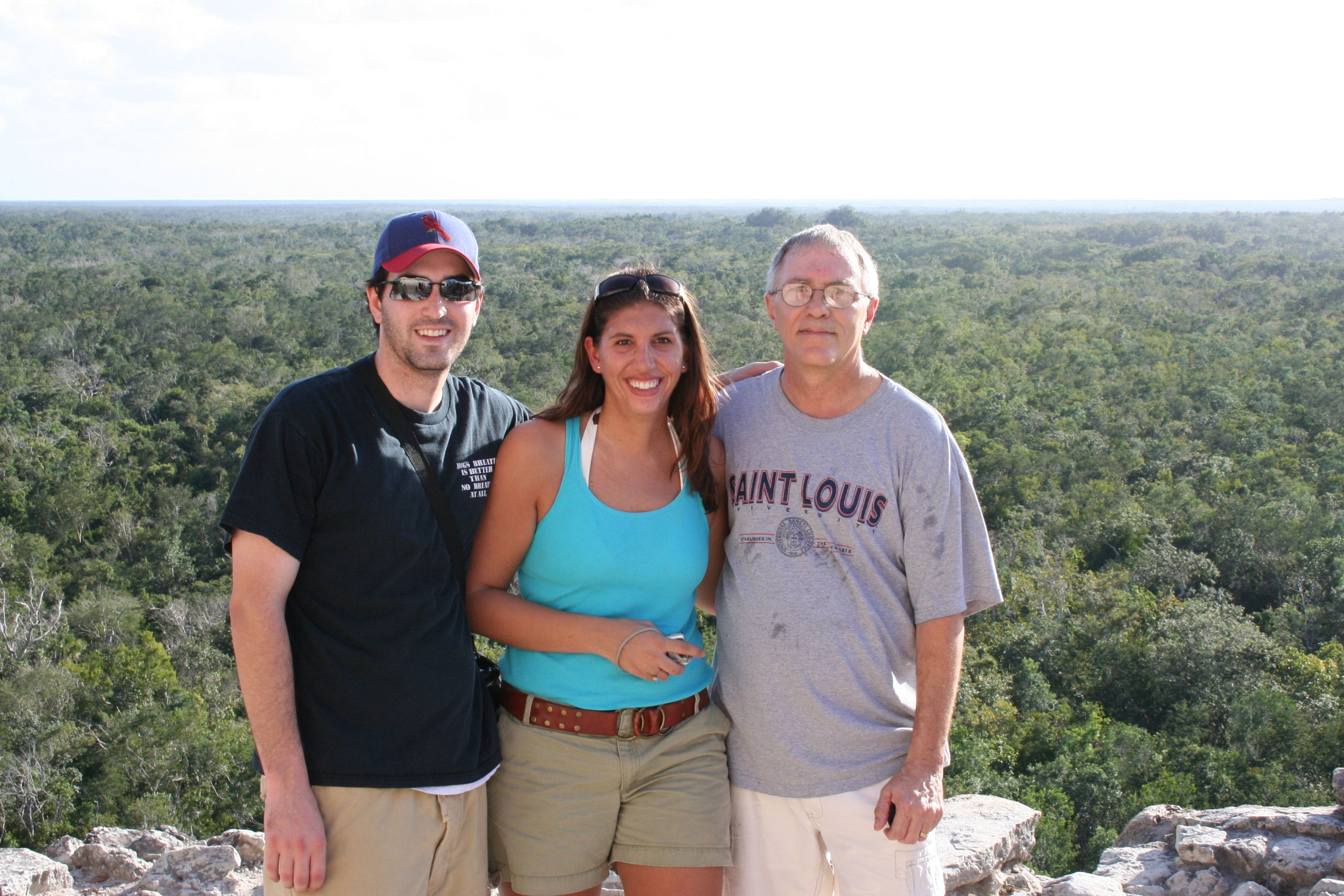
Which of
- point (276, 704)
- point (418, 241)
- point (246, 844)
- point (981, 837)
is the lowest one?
point (246, 844)

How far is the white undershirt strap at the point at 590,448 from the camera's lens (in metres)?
2.93

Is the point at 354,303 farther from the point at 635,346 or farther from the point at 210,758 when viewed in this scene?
the point at 635,346

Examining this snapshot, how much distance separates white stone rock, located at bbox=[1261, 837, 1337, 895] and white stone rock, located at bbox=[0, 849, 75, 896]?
6.30 m

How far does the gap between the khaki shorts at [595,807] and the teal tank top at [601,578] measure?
0.11 meters

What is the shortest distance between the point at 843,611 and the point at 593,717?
79 centimetres

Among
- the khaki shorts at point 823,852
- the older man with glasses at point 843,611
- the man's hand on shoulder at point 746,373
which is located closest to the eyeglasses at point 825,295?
the older man with glasses at point 843,611

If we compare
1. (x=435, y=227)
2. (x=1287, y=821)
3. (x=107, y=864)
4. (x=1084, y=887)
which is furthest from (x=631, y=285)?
(x=107, y=864)

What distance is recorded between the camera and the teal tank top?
2.85 m

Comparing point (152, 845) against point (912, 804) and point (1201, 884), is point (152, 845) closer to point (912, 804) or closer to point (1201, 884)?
point (912, 804)

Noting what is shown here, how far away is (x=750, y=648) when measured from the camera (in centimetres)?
299

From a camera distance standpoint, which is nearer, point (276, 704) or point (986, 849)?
point (276, 704)

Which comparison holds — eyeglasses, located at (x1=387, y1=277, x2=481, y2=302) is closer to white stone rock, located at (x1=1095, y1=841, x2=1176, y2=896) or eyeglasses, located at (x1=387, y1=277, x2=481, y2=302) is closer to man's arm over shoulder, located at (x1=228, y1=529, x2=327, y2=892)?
man's arm over shoulder, located at (x1=228, y1=529, x2=327, y2=892)

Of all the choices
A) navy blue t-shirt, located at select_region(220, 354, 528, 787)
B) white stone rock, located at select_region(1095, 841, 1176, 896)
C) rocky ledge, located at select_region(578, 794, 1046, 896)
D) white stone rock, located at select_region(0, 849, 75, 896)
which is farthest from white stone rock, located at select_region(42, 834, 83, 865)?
white stone rock, located at select_region(1095, 841, 1176, 896)

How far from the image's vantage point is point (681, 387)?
3.12 meters
